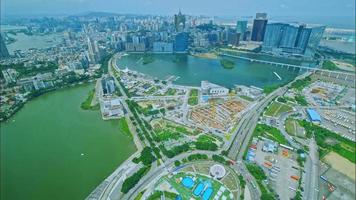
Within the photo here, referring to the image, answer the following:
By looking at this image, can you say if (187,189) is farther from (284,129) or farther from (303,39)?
(303,39)

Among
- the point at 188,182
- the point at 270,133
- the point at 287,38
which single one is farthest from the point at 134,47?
the point at 188,182

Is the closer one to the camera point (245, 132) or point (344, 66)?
point (245, 132)

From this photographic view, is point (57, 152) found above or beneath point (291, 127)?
beneath

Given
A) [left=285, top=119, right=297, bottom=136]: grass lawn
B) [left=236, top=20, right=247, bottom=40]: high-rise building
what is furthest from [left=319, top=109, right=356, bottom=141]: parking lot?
[left=236, top=20, right=247, bottom=40]: high-rise building

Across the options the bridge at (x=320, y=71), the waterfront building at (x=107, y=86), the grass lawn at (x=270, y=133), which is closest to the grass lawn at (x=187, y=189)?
the grass lawn at (x=270, y=133)

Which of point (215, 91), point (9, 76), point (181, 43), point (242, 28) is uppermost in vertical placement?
point (242, 28)

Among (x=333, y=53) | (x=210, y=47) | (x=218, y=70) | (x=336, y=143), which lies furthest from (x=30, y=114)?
(x=333, y=53)
